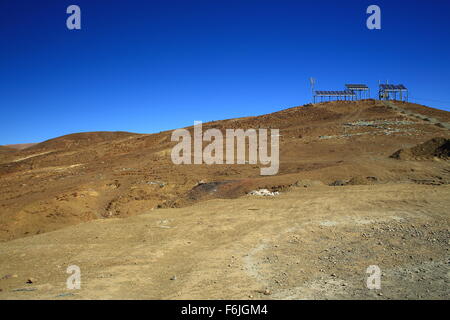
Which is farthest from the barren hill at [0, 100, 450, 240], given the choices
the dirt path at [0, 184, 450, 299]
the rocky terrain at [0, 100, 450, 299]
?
the dirt path at [0, 184, 450, 299]

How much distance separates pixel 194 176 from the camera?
63.5ft

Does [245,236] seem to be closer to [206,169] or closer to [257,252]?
[257,252]

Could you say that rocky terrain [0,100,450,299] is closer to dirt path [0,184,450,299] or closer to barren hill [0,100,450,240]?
dirt path [0,184,450,299]

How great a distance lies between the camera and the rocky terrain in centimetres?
514

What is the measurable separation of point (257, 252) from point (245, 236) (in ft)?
3.42

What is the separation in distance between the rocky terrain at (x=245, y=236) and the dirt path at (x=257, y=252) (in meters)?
0.03

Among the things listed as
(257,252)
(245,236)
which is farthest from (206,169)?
(257,252)

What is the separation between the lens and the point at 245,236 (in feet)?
25.6

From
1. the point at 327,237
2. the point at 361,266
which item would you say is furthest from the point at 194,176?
the point at 361,266

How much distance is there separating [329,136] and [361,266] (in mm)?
24480

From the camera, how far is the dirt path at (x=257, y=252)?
4.99m

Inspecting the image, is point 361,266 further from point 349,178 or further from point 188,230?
point 349,178

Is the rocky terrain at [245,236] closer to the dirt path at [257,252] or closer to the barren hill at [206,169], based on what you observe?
the dirt path at [257,252]

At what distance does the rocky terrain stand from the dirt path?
1.2 inches
